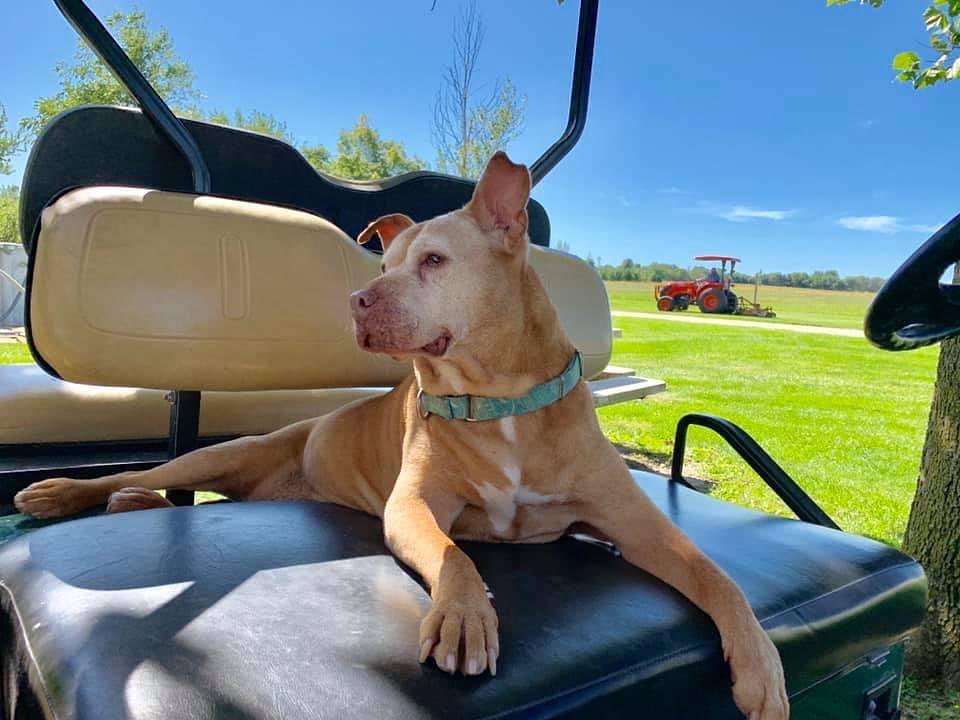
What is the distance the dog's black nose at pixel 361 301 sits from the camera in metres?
1.21

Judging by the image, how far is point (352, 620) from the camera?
83 centimetres

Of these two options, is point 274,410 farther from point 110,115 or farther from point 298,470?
point 110,115

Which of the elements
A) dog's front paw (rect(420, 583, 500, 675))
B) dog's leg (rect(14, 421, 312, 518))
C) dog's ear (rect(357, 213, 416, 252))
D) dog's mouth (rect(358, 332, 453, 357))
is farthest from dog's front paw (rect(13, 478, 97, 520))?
dog's front paw (rect(420, 583, 500, 675))

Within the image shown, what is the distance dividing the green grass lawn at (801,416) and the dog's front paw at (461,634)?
9.22 feet

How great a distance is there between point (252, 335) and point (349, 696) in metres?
0.94

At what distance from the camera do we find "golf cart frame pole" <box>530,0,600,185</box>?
2117 millimetres

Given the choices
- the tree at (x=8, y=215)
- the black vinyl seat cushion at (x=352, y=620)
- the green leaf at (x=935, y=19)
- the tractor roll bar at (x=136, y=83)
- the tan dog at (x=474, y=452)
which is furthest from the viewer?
the tree at (x=8, y=215)

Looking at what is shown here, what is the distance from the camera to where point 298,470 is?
1.66 metres

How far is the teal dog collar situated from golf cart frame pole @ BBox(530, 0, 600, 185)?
101 centimetres

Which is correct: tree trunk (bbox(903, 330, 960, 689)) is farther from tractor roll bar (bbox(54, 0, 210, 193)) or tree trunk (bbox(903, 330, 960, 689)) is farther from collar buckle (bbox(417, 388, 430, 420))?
tractor roll bar (bbox(54, 0, 210, 193))

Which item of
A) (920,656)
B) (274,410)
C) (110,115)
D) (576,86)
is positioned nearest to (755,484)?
(920,656)

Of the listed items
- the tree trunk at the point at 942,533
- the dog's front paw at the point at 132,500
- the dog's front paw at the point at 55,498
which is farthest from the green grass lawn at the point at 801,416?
the dog's front paw at the point at 55,498

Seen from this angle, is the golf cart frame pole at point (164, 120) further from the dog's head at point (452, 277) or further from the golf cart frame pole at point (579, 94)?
the golf cart frame pole at point (579, 94)

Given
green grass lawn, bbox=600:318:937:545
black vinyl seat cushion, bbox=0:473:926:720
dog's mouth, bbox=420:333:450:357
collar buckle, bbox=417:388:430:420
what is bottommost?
green grass lawn, bbox=600:318:937:545
